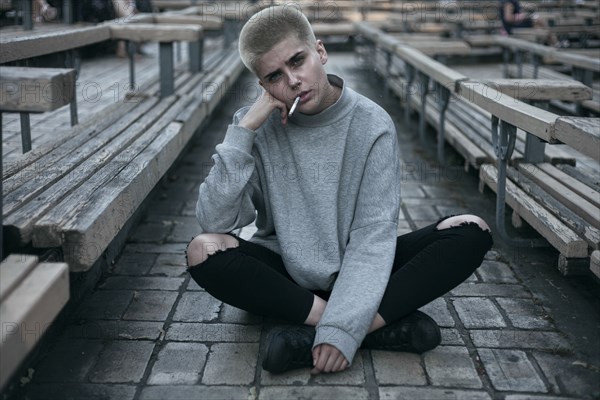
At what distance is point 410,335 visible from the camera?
8.04ft

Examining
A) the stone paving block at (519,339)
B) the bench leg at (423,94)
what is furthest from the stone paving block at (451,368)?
the bench leg at (423,94)

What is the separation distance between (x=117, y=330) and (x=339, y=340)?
881 millimetres

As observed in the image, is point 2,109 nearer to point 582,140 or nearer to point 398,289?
point 398,289

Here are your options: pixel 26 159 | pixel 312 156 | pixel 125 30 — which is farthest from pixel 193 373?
pixel 125 30

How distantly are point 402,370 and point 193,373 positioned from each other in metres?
0.66

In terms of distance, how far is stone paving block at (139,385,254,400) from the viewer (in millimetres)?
2225

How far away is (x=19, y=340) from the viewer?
1.70 m

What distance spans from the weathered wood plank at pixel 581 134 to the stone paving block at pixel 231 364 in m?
1.20

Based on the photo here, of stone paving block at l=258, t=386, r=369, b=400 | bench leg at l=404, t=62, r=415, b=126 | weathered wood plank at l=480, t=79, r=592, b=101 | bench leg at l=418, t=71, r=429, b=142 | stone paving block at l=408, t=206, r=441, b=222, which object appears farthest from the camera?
bench leg at l=404, t=62, r=415, b=126

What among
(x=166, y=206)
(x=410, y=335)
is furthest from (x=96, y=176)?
(x=166, y=206)

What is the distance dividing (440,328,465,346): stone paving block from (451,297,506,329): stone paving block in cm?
7

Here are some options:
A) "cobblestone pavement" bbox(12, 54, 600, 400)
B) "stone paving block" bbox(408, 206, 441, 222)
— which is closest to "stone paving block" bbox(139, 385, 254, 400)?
"cobblestone pavement" bbox(12, 54, 600, 400)

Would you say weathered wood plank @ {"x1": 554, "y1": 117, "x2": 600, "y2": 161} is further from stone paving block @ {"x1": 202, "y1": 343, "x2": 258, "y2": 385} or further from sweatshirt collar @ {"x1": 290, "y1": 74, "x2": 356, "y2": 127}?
stone paving block @ {"x1": 202, "y1": 343, "x2": 258, "y2": 385}

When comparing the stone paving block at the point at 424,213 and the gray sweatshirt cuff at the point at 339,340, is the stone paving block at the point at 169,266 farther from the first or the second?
the stone paving block at the point at 424,213
